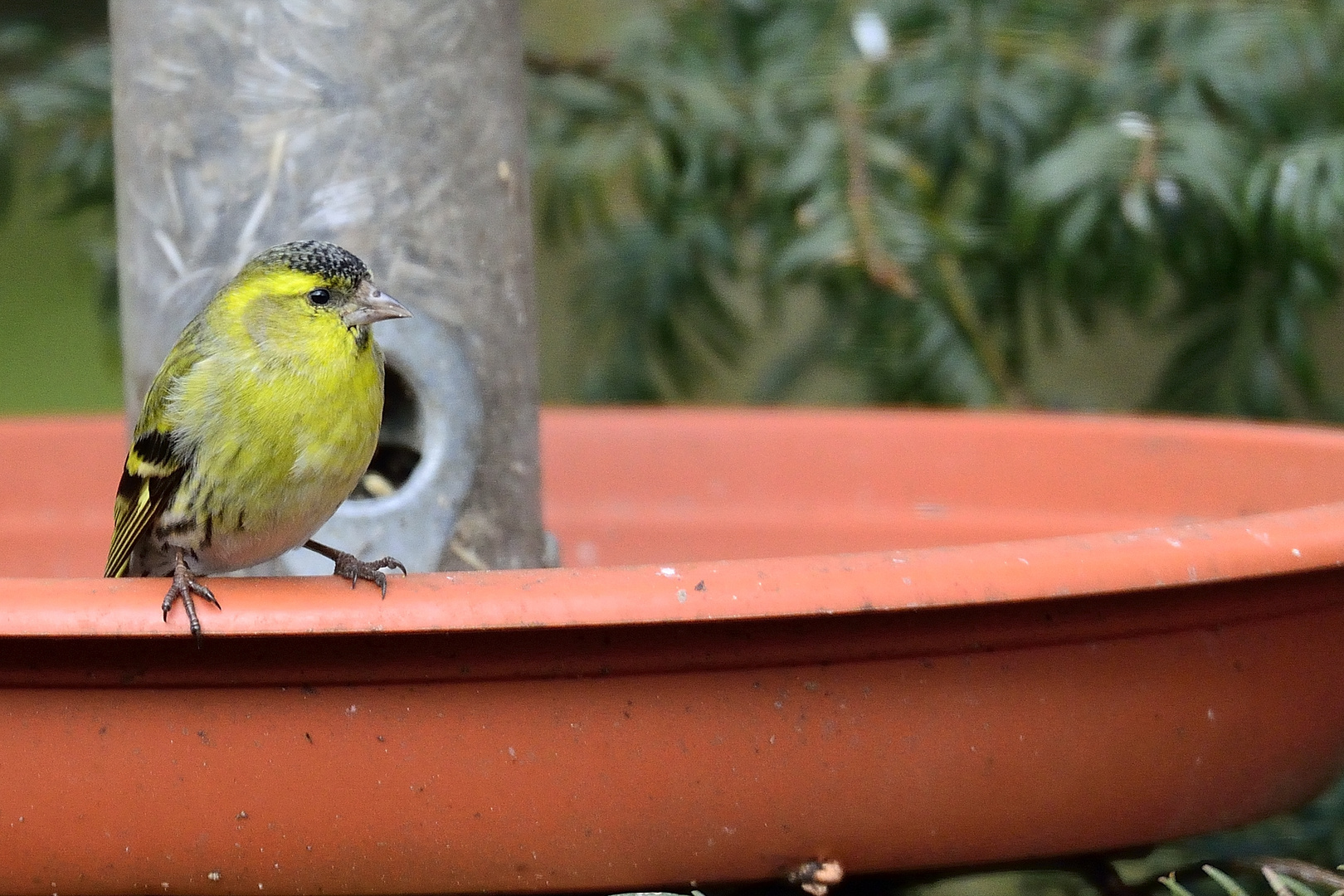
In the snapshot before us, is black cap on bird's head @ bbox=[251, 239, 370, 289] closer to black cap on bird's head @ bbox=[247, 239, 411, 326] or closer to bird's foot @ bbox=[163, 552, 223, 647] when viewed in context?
black cap on bird's head @ bbox=[247, 239, 411, 326]

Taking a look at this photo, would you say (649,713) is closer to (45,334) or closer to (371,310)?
(371,310)

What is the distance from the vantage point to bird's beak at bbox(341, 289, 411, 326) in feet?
5.93

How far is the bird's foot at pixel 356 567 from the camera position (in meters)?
1.33

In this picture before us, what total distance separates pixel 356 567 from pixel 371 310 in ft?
1.13

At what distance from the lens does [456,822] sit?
1321mm

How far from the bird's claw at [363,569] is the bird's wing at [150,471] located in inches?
7.9

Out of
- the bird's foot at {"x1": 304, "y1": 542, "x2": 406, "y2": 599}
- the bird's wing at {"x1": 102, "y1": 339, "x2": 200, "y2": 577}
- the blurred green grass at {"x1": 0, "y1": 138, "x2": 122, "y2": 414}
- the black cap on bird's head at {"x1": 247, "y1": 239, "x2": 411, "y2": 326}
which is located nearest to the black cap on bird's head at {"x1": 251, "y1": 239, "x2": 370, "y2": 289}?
the black cap on bird's head at {"x1": 247, "y1": 239, "x2": 411, "y2": 326}

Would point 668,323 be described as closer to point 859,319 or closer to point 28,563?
point 859,319

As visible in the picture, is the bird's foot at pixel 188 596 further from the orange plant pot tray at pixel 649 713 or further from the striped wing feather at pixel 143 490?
the striped wing feather at pixel 143 490

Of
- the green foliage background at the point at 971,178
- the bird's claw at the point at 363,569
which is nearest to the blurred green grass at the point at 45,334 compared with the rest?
the green foliage background at the point at 971,178

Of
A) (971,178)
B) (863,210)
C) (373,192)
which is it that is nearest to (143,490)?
(373,192)

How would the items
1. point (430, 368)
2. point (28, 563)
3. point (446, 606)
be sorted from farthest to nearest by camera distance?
point (28, 563)
point (430, 368)
point (446, 606)

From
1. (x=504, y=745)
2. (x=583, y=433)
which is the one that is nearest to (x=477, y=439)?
(x=583, y=433)

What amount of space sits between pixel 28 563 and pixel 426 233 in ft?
2.66
